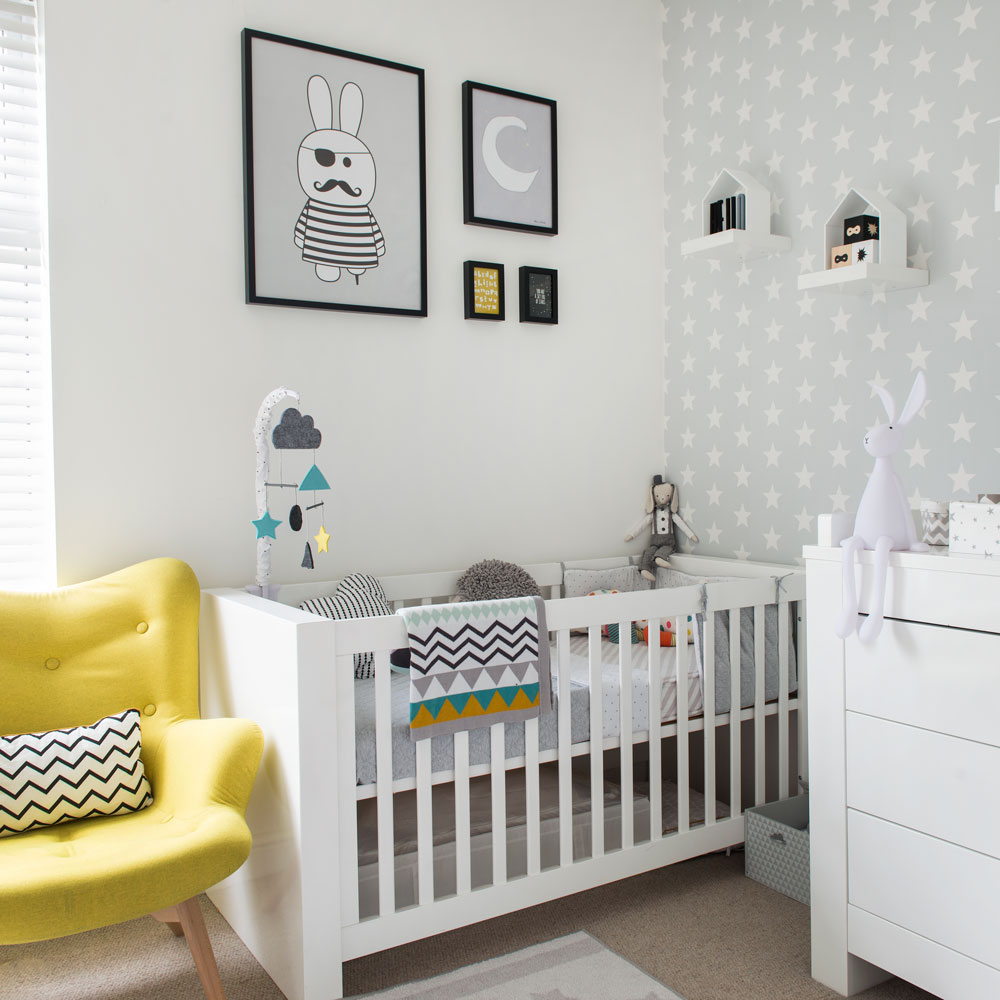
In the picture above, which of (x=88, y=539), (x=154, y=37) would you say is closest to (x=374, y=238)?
(x=154, y=37)

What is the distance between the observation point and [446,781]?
1.77 m

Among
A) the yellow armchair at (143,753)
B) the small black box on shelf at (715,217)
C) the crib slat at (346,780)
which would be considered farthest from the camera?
the small black box on shelf at (715,217)

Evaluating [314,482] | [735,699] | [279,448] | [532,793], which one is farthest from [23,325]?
[735,699]

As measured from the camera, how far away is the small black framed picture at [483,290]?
245 cm

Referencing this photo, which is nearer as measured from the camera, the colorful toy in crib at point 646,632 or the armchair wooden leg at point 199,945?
the armchair wooden leg at point 199,945

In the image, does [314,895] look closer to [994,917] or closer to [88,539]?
[88,539]

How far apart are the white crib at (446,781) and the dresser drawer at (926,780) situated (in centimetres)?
49

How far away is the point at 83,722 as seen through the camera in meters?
1.77

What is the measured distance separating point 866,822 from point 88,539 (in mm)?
1656

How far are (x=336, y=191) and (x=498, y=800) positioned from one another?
1.49 metres

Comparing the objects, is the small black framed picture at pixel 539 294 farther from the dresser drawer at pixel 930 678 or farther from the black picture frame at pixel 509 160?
the dresser drawer at pixel 930 678

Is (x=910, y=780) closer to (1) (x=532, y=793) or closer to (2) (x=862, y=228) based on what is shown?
(1) (x=532, y=793)

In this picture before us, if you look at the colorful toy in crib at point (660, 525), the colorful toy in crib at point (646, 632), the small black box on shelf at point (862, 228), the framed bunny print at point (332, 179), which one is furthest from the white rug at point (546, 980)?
the small black box on shelf at point (862, 228)

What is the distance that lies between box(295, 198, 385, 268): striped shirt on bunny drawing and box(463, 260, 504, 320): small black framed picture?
0.86ft
